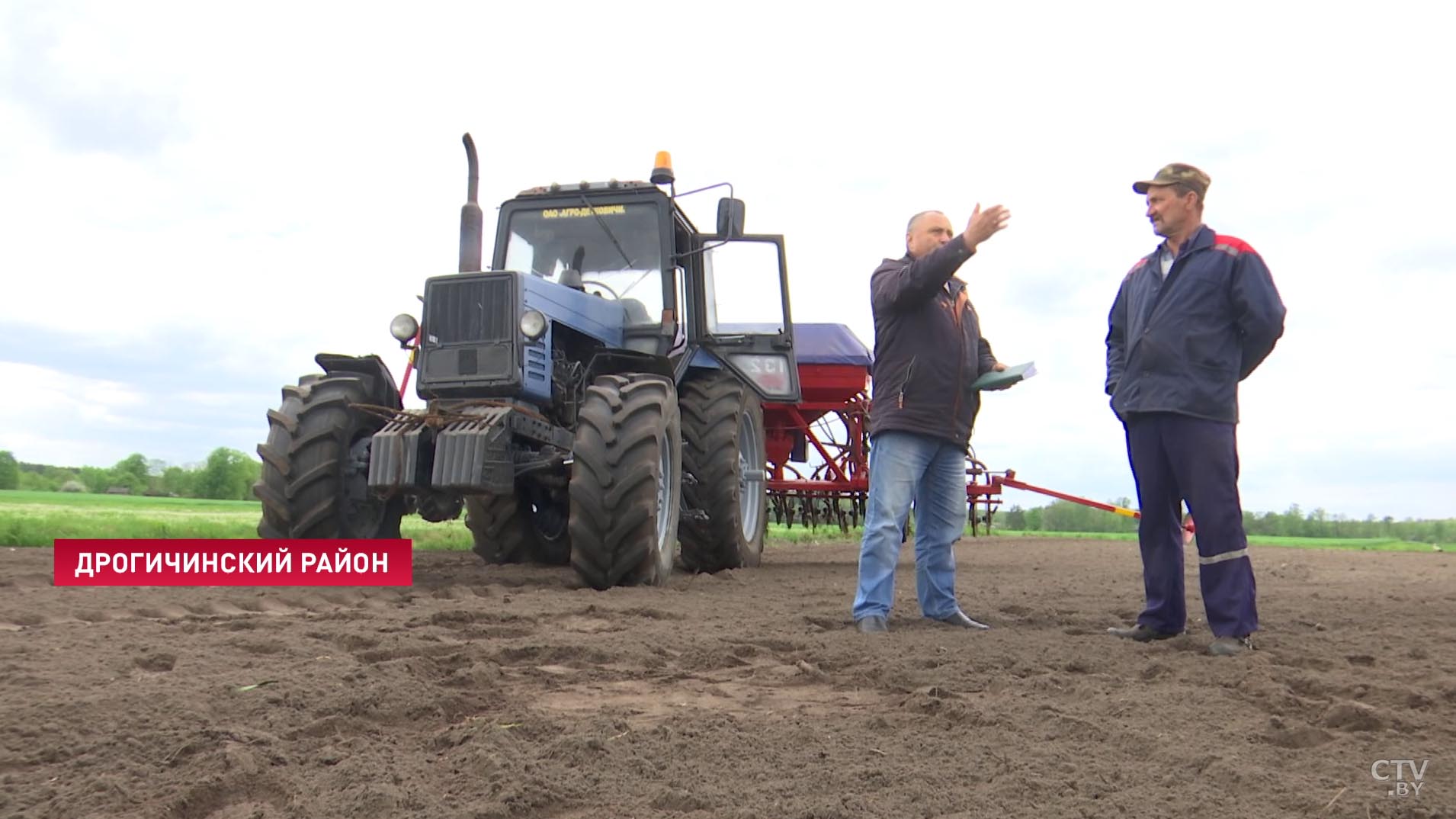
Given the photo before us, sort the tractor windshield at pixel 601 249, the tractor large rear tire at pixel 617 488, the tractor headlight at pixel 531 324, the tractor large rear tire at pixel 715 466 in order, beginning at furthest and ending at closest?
the tractor windshield at pixel 601 249 < the tractor large rear tire at pixel 715 466 < the tractor headlight at pixel 531 324 < the tractor large rear tire at pixel 617 488

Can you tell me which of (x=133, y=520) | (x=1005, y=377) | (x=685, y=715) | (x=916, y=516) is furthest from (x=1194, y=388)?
(x=133, y=520)

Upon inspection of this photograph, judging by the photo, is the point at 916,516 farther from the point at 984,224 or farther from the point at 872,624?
the point at 984,224

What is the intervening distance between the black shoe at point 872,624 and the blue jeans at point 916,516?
0.02 metres

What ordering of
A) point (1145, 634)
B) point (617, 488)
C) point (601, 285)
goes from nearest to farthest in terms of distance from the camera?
1. point (1145, 634)
2. point (617, 488)
3. point (601, 285)

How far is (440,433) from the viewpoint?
5645 millimetres

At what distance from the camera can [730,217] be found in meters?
7.04

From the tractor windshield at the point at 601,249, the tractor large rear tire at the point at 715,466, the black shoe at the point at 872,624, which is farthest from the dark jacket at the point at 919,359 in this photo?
the tractor windshield at the point at 601,249

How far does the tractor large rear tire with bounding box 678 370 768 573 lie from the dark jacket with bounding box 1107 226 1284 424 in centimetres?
349

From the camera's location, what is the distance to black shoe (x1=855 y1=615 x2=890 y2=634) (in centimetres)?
446

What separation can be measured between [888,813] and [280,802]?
1.24 metres

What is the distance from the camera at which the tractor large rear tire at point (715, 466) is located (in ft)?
24.0

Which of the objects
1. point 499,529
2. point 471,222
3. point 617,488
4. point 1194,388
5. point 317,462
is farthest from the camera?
point 499,529

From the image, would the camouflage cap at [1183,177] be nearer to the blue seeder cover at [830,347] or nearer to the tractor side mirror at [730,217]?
the tractor side mirror at [730,217]

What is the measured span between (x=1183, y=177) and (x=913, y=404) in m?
1.37
